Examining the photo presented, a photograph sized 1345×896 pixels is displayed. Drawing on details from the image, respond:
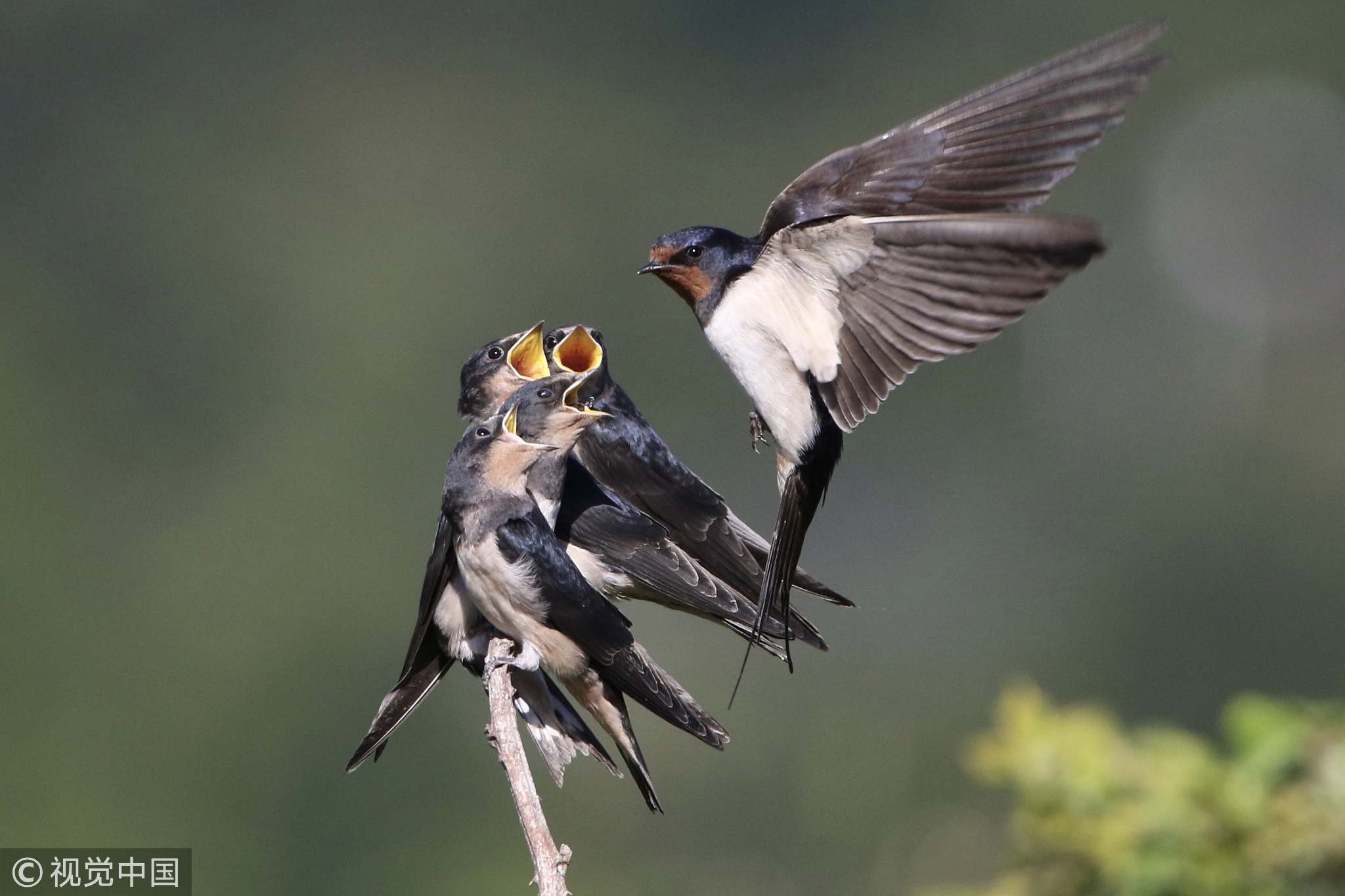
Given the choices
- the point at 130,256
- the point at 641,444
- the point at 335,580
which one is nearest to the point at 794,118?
the point at 130,256

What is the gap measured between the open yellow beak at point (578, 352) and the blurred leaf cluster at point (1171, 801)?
4.79 ft

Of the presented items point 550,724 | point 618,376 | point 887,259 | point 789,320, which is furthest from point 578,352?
point 618,376

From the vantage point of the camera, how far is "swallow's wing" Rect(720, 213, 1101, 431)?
10.8ft

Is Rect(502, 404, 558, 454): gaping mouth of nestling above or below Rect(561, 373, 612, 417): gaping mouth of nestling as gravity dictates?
below

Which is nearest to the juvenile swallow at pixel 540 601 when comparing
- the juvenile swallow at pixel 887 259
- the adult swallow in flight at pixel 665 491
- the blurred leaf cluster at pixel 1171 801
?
the juvenile swallow at pixel 887 259

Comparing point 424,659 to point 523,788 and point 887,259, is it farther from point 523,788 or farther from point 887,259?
point 887,259

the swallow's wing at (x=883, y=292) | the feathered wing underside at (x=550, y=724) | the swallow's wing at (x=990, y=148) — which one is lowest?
the feathered wing underside at (x=550, y=724)

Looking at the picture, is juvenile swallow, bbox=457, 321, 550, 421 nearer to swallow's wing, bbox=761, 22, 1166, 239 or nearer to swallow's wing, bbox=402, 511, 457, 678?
swallow's wing, bbox=402, 511, 457, 678

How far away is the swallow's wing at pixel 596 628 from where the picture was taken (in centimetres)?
439

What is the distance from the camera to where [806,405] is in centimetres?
384

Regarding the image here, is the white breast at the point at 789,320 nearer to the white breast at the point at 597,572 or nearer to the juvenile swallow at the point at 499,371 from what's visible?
the juvenile swallow at the point at 499,371

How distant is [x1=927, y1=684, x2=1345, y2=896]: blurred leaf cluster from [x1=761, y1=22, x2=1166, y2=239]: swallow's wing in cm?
102

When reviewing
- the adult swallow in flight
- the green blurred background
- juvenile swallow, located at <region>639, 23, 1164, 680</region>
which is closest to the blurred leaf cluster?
juvenile swallow, located at <region>639, 23, 1164, 680</region>

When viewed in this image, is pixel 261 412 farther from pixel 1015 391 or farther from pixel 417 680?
pixel 417 680
